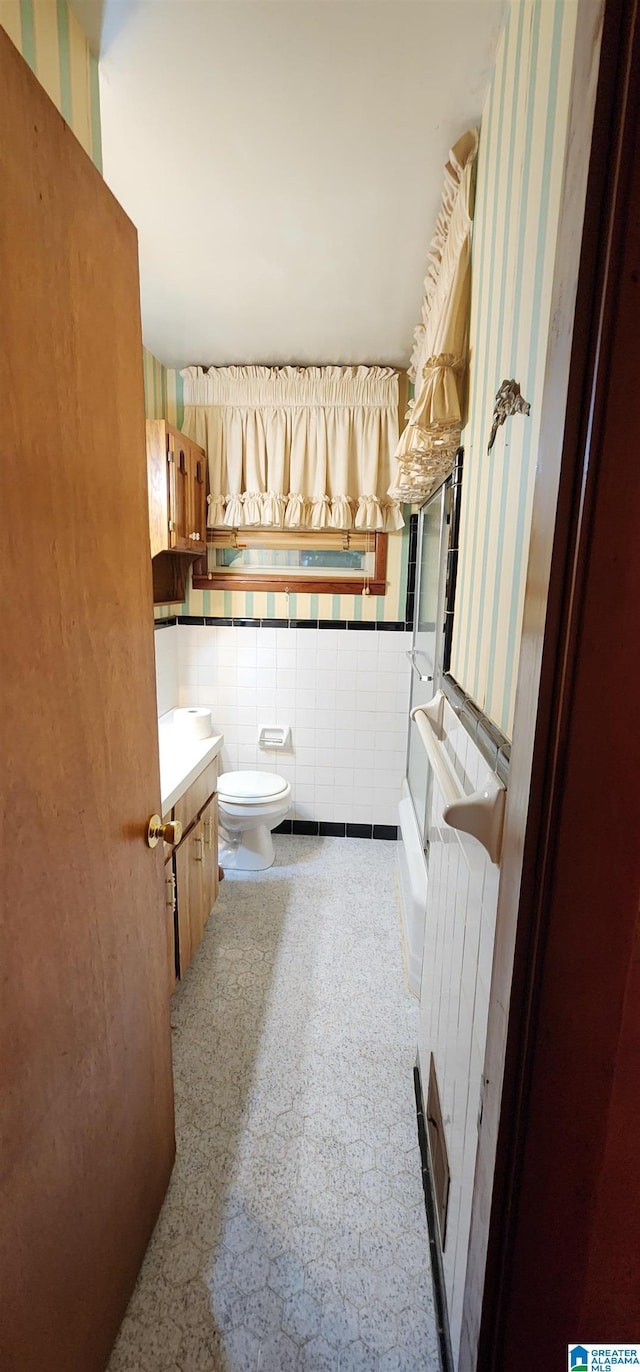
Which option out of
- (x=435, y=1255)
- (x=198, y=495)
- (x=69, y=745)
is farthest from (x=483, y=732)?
(x=198, y=495)

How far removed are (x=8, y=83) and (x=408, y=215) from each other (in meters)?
1.32

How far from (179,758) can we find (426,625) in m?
1.16

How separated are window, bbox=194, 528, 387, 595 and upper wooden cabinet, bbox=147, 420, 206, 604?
16 centimetres

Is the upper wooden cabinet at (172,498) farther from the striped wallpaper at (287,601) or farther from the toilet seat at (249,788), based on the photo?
the toilet seat at (249,788)

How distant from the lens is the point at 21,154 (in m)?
0.60

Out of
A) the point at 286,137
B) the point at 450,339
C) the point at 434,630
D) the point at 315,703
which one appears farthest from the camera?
the point at 315,703

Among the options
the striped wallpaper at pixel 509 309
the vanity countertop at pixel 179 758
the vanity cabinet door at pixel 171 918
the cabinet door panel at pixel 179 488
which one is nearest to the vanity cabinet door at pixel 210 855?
the vanity countertop at pixel 179 758

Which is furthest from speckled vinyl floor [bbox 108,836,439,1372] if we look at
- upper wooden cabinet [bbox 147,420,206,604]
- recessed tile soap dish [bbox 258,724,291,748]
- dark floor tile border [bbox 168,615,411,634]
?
upper wooden cabinet [bbox 147,420,206,604]

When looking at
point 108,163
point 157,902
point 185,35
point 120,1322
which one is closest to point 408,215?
point 185,35

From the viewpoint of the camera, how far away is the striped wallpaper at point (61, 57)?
0.88 meters

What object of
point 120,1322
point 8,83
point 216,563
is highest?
point 8,83

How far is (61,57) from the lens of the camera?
3.26 feet

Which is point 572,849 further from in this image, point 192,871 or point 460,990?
point 192,871

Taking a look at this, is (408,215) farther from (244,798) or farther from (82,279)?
(244,798)
